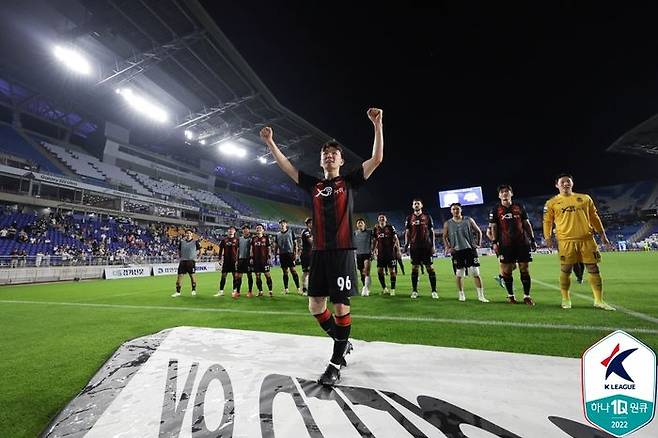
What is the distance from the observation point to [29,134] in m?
27.2

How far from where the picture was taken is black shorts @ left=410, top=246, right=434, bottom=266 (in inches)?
274

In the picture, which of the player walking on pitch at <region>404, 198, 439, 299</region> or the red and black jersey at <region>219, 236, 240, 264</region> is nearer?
the player walking on pitch at <region>404, 198, 439, 299</region>

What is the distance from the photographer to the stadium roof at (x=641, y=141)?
3015 cm

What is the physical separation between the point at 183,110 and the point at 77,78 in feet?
24.8

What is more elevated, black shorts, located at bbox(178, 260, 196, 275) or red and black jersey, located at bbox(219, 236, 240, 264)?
red and black jersey, located at bbox(219, 236, 240, 264)

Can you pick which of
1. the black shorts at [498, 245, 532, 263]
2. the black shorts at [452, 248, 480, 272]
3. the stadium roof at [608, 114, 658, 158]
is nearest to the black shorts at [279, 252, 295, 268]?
the black shorts at [452, 248, 480, 272]

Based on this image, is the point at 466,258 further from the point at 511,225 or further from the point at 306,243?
the point at 306,243

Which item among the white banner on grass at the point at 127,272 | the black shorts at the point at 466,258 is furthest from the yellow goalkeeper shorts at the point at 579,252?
the white banner on grass at the point at 127,272

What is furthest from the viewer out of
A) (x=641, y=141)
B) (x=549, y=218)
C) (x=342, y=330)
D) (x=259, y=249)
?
(x=641, y=141)

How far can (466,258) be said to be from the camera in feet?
21.3

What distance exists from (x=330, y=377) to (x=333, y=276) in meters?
0.77

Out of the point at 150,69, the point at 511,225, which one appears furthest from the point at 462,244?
the point at 150,69

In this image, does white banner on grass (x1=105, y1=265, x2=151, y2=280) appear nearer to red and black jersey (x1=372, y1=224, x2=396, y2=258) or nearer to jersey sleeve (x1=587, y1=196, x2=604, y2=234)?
red and black jersey (x1=372, y1=224, x2=396, y2=258)

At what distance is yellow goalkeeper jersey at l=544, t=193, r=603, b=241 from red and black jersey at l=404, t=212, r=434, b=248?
7.89 feet
